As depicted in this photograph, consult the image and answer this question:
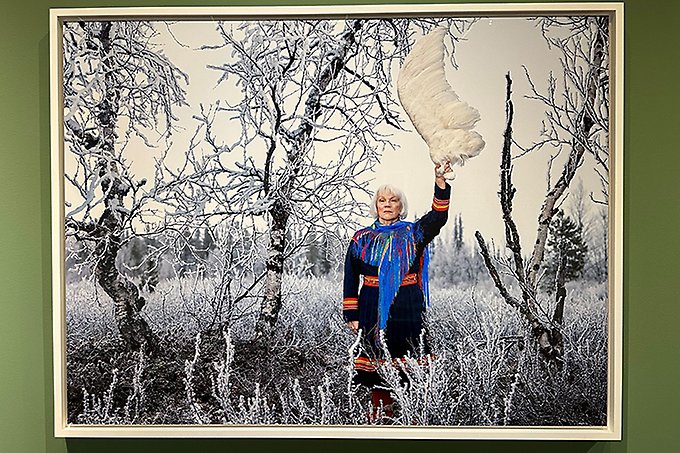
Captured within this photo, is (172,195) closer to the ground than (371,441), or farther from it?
farther from it

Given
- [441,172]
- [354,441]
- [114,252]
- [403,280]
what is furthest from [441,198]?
[114,252]

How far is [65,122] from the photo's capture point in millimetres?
1270

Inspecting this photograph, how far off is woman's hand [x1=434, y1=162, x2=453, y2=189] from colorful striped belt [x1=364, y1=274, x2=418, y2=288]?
16cm

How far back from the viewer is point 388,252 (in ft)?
4.16

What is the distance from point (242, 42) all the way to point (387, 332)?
556 mm

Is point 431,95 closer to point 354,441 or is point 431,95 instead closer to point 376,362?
point 376,362

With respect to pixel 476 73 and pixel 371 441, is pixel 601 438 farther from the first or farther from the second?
pixel 476 73

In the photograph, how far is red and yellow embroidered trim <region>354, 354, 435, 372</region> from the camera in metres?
1.26

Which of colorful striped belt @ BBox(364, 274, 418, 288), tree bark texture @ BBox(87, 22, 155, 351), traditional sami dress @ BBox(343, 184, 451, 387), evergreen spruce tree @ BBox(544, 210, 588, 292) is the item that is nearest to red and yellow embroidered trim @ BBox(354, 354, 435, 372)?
traditional sami dress @ BBox(343, 184, 451, 387)

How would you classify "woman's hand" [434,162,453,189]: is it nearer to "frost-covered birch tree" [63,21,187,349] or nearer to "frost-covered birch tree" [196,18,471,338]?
A: "frost-covered birch tree" [196,18,471,338]

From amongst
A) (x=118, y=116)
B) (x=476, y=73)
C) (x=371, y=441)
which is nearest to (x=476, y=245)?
(x=476, y=73)

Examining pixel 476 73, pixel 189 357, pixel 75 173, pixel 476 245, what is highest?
pixel 476 73

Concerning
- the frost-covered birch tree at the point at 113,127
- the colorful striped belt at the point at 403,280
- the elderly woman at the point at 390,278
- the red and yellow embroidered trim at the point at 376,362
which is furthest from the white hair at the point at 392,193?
the frost-covered birch tree at the point at 113,127

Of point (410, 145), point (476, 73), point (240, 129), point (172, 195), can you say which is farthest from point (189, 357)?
point (476, 73)
